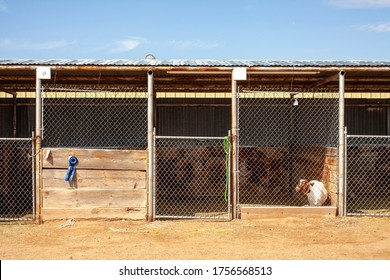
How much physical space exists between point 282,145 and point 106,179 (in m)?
6.78

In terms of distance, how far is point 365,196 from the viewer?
12531 millimetres

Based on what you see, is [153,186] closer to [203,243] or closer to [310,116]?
[203,243]

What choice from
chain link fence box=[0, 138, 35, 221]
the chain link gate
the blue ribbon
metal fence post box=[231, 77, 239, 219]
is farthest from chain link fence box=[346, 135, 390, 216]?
chain link fence box=[0, 138, 35, 221]

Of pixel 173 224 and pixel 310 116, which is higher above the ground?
pixel 310 116

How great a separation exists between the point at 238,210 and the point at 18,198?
658 cm

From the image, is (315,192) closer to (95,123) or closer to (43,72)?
(43,72)

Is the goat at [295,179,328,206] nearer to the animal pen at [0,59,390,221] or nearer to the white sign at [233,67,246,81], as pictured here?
the animal pen at [0,59,390,221]

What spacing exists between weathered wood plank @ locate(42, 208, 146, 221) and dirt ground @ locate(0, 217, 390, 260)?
0.11 meters

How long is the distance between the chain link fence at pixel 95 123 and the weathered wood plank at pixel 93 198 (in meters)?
4.48

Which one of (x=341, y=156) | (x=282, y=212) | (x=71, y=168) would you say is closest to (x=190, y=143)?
(x=282, y=212)

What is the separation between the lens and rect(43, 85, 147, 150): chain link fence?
13.3m

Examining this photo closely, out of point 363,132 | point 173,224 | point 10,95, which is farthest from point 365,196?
point 10,95

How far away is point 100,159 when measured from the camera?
8914 millimetres

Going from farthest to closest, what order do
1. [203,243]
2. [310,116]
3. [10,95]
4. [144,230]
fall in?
[10,95] → [310,116] → [144,230] → [203,243]
